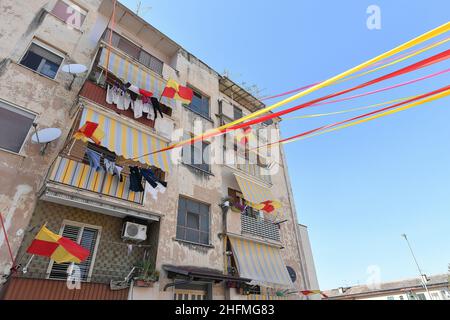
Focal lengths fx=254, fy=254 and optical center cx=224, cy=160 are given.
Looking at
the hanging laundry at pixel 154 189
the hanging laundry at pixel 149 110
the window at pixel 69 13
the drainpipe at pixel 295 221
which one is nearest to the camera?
the hanging laundry at pixel 154 189

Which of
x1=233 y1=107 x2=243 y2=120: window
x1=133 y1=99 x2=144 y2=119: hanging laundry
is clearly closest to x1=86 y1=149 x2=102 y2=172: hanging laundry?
x1=133 y1=99 x2=144 y2=119: hanging laundry

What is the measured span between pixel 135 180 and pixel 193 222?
358 cm

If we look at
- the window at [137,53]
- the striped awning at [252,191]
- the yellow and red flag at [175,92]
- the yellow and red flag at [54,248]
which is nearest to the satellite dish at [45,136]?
the yellow and red flag at [54,248]

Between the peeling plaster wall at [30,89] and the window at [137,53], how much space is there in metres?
0.93

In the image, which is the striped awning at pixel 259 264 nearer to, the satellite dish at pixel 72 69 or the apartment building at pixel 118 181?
the apartment building at pixel 118 181

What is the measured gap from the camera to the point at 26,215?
7.71m

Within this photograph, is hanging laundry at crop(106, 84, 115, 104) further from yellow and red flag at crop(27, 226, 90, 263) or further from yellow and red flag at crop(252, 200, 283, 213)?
yellow and red flag at crop(252, 200, 283, 213)

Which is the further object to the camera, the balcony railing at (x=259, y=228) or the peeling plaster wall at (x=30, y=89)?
the balcony railing at (x=259, y=228)

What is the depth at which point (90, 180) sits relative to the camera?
8.69m

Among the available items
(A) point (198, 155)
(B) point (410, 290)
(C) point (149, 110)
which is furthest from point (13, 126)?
(B) point (410, 290)

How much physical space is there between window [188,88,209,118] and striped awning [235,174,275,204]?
177 inches

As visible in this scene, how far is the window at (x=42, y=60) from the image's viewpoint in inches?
400

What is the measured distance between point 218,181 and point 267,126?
904 cm
